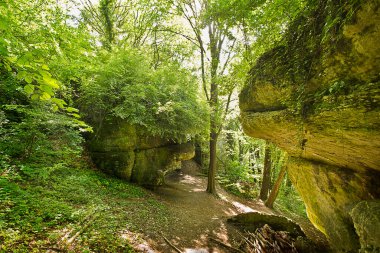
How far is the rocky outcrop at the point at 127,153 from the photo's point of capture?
10391mm

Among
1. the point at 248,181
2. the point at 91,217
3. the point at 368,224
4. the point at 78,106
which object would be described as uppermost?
the point at 78,106

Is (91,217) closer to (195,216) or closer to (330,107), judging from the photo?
(195,216)

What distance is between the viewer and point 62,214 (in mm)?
5246

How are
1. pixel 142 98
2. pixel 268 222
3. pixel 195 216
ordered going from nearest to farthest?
pixel 268 222 < pixel 195 216 < pixel 142 98

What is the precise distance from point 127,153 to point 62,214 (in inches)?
214

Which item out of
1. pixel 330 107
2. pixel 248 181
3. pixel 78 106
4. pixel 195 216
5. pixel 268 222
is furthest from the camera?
pixel 248 181

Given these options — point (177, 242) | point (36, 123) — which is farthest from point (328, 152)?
point (36, 123)

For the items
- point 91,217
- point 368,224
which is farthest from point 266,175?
point 91,217

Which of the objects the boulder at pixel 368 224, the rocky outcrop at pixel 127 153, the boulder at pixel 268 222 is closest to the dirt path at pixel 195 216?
the boulder at pixel 268 222

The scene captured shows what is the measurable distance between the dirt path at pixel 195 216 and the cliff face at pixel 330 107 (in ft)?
12.3

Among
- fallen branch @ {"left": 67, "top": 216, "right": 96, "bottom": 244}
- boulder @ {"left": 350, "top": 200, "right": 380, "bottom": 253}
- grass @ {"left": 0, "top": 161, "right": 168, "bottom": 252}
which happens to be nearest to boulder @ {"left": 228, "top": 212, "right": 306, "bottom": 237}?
grass @ {"left": 0, "top": 161, "right": 168, "bottom": 252}

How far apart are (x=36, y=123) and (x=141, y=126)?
5.13 meters

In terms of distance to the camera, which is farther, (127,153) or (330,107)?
(127,153)

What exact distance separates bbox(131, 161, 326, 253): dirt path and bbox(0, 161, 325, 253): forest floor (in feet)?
0.13
